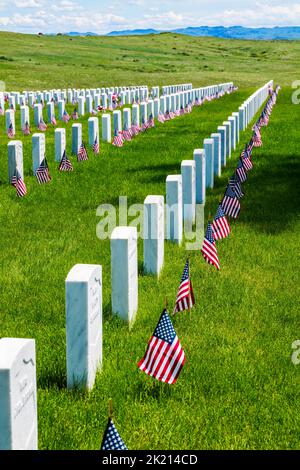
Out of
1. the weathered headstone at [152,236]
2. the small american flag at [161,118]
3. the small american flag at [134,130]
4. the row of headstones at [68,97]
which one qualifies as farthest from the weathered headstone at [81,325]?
the row of headstones at [68,97]

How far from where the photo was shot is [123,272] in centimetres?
730

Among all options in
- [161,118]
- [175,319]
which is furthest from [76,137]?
[175,319]

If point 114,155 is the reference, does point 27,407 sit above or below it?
above

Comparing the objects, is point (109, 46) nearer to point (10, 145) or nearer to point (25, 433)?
point (10, 145)

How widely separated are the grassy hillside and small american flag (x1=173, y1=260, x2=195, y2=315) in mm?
48661

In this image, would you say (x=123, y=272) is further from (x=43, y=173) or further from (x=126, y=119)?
(x=126, y=119)

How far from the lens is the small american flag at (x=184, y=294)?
7.47 meters

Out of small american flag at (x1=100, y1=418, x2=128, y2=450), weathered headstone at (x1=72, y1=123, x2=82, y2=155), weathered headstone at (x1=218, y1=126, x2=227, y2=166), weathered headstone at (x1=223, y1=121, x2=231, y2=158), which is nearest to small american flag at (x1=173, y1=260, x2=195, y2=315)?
small american flag at (x1=100, y1=418, x2=128, y2=450)

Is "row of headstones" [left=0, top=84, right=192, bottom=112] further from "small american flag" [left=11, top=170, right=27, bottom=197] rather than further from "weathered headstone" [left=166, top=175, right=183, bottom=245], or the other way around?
"weathered headstone" [left=166, top=175, right=183, bottom=245]

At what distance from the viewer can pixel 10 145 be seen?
15.6m

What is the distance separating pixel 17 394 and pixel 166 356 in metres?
1.85

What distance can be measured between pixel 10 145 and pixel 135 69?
73.9m
